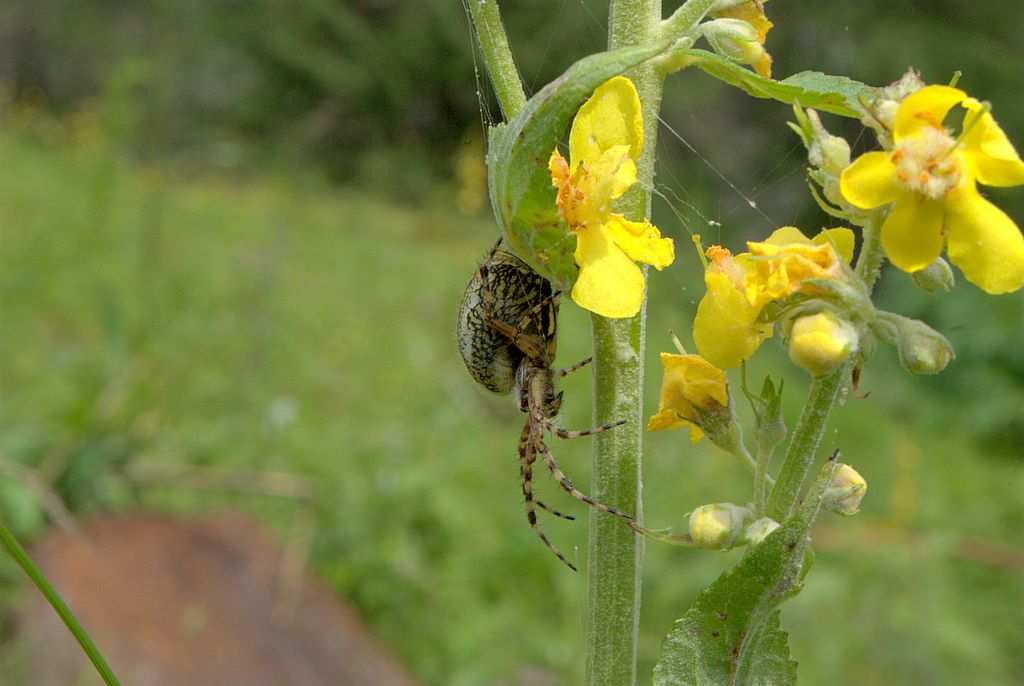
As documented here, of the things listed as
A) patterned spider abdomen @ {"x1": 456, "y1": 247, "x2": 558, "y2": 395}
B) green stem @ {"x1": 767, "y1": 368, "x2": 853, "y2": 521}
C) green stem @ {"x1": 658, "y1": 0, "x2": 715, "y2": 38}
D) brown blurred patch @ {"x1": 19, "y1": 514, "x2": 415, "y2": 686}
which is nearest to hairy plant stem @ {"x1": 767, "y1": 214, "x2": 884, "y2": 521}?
green stem @ {"x1": 767, "y1": 368, "x2": 853, "y2": 521}

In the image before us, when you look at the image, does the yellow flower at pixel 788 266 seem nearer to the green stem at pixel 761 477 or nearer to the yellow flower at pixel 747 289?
the yellow flower at pixel 747 289

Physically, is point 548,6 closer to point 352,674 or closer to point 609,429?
point 352,674

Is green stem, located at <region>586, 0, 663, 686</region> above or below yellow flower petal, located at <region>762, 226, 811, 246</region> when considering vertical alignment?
below

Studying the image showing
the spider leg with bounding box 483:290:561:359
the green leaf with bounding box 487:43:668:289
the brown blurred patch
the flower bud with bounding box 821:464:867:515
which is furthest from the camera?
the brown blurred patch

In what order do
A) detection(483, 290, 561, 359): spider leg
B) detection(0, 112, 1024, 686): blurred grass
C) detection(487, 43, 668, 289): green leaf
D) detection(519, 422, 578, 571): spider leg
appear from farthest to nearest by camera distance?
detection(0, 112, 1024, 686): blurred grass → detection(519, 422, 578, 571): spider leg → detection(483, 290, 561, 359): spider leg → detection(487, 43, 668, 289): green leaf

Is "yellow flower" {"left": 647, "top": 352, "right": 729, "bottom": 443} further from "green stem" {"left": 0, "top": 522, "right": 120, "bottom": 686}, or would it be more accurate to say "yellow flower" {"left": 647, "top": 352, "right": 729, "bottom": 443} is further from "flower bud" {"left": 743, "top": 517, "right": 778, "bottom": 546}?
"green stem" {"left": 0, "top": 522, "right": 120, "bottom": 686}

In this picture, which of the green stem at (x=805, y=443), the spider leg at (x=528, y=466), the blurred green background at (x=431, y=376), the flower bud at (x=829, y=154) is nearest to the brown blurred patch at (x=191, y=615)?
the blurred green background at (x=431, y=376)

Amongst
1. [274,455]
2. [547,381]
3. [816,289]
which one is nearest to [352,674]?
[274,455]

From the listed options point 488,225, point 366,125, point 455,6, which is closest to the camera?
point 455,6
